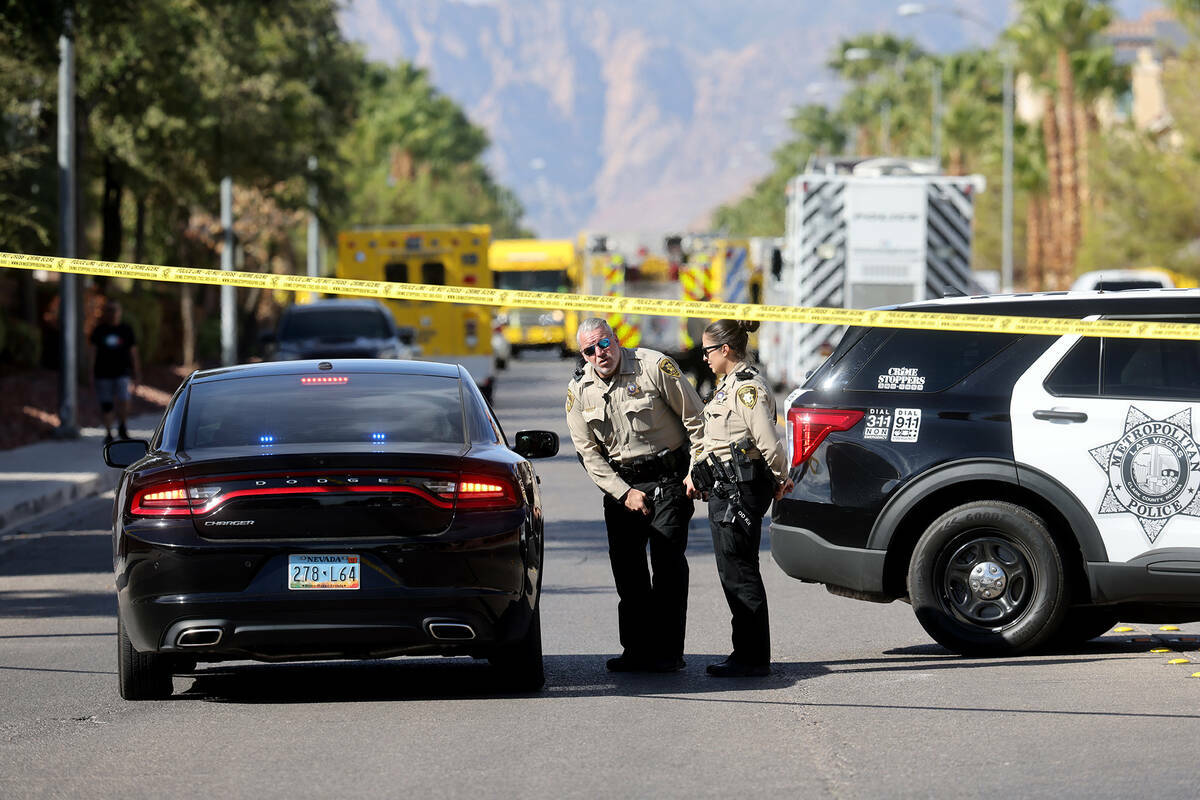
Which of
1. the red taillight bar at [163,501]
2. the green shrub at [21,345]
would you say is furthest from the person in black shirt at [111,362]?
→ the red taillight bar at [163,501]

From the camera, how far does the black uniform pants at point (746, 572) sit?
30.2ft

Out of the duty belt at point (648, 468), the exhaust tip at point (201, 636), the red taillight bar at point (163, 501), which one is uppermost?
the duty belt at point (648, 468)

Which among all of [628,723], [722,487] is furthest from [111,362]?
[628,723]

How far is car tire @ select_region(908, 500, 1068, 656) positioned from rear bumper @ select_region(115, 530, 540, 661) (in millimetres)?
2449

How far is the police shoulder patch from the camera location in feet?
29.9

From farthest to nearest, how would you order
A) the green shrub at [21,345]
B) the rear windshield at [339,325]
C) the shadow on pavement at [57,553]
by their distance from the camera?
the green shrub at [21,345], the rear windshield at [339,325], the shadow on pavement at [57,553]

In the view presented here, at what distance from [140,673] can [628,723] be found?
7.19ft

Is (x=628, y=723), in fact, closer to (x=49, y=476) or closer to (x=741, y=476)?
(x=741, y=476)

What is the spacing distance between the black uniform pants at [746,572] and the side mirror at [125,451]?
268 cm

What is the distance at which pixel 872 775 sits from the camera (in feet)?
23.0

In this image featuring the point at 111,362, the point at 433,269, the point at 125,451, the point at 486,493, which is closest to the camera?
the point at 486,493

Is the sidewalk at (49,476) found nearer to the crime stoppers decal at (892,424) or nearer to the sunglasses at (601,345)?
the sunglasses at (601,345)

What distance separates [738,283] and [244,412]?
102 feet

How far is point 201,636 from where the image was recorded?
8109mm
